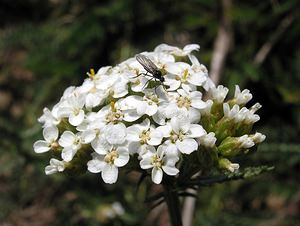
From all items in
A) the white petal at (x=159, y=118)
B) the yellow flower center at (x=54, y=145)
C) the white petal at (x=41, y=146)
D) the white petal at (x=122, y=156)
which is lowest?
the white petal at (x=122, y=156)

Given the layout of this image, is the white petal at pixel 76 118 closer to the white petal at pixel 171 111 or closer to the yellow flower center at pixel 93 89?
the yellow flower center at pixel 93 89

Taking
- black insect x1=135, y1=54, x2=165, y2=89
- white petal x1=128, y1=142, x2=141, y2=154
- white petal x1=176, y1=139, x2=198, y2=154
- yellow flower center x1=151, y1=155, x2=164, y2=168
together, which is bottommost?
yellow flower center x1=151, y1=155, x2=164, y2=168

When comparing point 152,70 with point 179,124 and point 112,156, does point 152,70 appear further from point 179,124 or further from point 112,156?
point 112,156

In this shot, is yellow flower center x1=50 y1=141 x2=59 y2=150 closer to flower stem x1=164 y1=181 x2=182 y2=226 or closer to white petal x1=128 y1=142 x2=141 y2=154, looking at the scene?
white petal x1=128 y1=142 x2=141 y2=154

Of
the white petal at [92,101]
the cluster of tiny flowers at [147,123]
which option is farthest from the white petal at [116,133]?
the white petal at [92,101]

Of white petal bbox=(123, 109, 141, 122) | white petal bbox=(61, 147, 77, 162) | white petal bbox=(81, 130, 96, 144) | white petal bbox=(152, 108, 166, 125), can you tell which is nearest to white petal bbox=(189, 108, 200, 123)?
white petal bbox=(152, 108, 166, 125)

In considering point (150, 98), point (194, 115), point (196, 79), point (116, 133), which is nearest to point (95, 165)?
point (116, 133)
